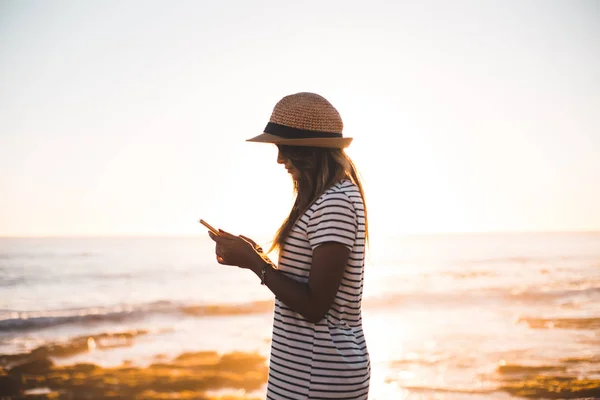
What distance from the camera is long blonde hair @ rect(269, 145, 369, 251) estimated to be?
6.81 feet

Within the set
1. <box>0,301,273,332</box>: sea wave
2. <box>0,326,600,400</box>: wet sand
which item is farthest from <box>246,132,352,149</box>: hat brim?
<box>0,301,273,332</box>: sea wave

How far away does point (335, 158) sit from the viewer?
211 cm

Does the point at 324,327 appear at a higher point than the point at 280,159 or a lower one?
lower

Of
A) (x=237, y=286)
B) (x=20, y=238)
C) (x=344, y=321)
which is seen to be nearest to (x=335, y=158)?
(x=344, y=321)

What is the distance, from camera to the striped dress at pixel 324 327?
1.97m

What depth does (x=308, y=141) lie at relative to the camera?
6.75 ft

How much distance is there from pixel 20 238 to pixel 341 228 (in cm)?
7157

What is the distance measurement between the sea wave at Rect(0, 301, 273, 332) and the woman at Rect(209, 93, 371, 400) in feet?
46.3

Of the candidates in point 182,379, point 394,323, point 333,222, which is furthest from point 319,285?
point 394,323

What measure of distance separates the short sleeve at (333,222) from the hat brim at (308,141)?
19 cm

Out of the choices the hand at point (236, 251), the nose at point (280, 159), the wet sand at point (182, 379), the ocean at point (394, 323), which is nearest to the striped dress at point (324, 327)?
the hand at point (236, 251)

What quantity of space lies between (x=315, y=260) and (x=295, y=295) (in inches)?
5.0

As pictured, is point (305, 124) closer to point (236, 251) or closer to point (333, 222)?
point (333, 222)

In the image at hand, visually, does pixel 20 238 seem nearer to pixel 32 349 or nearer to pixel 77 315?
pixel 77 315
